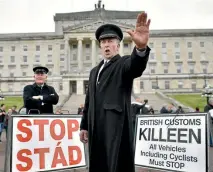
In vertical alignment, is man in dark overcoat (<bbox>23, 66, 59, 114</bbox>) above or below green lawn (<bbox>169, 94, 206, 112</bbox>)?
above

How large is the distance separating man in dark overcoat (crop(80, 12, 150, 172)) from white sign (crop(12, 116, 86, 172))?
2986 millimetres

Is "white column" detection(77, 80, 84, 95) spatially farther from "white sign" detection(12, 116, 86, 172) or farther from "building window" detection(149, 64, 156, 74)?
"white sign" detection(12, 116, 86, 172)

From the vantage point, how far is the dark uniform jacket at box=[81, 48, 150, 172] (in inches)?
138

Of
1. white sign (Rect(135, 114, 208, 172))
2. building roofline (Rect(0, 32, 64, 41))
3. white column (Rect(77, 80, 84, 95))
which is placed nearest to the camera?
white sign (Rect(135, 114, 208, 172))

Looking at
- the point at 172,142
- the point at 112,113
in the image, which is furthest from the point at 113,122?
the point at 172,142

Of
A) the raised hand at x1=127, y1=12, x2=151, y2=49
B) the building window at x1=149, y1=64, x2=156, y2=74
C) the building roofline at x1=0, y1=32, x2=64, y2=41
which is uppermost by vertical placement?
the building roofline at x1=0, y1=32, x2=64, y2=41

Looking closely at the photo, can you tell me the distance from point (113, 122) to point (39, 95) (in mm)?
3700

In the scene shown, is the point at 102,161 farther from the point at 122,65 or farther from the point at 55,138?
the point at 55,138

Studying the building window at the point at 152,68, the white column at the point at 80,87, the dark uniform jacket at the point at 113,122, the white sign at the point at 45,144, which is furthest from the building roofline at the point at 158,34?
the dark uniform jacket at the point at 113,122

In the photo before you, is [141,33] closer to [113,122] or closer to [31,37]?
[113,122]

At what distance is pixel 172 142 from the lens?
7031mm

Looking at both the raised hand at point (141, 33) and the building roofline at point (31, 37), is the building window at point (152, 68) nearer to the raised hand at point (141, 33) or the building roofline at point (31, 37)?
the building roofline at point (31, 37)

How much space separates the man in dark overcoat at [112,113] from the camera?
3.50 metres

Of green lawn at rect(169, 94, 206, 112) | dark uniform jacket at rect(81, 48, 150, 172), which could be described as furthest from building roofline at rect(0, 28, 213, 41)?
dark uniform jacket at rect(81, 48, 150, 172)
